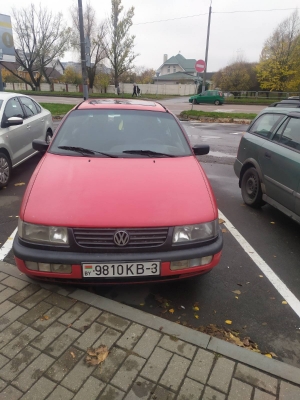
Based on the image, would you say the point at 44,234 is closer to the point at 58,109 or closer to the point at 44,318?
the point at 44,318

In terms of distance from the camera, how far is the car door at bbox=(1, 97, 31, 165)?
5.74 meters

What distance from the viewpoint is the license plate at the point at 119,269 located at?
244cm

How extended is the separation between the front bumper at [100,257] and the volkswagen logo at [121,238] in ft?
0.30

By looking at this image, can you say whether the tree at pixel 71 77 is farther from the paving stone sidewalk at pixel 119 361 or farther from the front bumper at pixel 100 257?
the paving stone sidewalk at pixel 119 361

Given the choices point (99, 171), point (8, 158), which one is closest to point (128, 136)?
point (99, 171)

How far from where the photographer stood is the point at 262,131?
5.09 m

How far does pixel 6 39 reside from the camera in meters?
14.2

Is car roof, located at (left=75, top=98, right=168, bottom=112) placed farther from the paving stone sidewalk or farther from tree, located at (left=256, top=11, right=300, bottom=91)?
tree, located at (left=256, top=11, right=300, bottom=91)

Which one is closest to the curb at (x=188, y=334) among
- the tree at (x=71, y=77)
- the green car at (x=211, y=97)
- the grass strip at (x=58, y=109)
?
the grass strip at (x=58, y=109)

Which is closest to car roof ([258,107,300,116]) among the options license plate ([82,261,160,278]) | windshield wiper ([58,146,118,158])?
windshield wiper ([58,146,118,158])

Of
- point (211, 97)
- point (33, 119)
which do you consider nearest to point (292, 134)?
point (33, 119)

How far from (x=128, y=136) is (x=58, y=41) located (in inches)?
1938

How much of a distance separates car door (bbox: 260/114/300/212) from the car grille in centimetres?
234

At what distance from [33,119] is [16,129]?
100 centimetres
